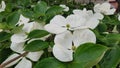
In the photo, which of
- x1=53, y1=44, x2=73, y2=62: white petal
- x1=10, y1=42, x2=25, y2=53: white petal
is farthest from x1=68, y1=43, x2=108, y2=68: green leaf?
x1=10, y1=42, x2=25, y2=53: white petal

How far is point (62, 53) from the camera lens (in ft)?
1.63

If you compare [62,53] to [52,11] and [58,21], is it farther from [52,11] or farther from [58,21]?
[52,11]

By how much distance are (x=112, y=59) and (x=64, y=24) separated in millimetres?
112

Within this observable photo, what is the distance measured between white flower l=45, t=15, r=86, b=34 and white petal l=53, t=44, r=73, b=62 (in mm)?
33

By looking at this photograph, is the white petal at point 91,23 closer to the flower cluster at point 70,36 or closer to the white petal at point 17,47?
the flower cluster at point 70,36

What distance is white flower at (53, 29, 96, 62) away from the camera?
502 mm

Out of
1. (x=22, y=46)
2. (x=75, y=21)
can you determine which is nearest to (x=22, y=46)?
(x=22, y=46)

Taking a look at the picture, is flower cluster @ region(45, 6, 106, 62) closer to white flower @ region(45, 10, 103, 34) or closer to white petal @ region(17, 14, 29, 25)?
white flower @ region(45, 10, 103, 34)

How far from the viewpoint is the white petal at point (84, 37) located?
52 centimetres

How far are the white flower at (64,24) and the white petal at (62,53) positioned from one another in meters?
0.03

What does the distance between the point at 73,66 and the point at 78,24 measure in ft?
0.29

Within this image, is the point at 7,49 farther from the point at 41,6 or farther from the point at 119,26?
the point at 119,26

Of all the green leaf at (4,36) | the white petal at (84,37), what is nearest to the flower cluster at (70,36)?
the white petal at (84,37)

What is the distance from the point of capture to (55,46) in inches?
19.8
